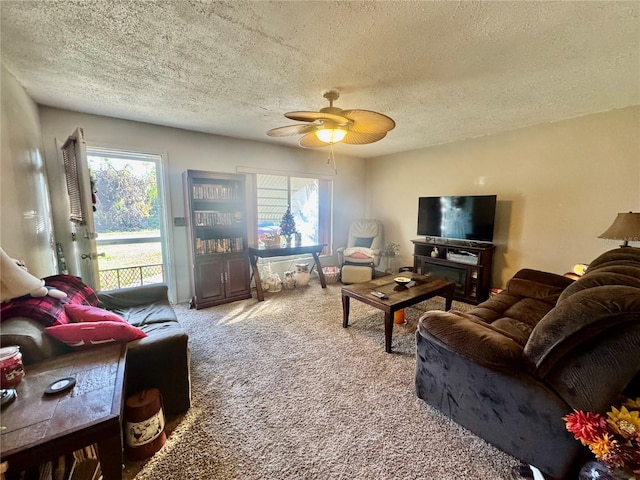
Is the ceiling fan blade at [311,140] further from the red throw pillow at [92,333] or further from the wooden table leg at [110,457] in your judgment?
the wooden table leg at [110,457]

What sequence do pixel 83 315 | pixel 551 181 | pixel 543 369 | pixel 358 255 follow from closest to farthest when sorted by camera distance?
pixel 543 369 → pixel 83 315 → pixel 551 181 → pixel 358 255

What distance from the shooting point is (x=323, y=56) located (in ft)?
5.90

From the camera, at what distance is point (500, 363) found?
1304 mm

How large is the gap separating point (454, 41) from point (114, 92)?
9.23 feet

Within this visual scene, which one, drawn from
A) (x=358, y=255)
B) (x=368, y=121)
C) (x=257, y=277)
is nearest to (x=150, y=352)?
(x=368, y=121)

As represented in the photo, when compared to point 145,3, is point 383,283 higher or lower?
lower

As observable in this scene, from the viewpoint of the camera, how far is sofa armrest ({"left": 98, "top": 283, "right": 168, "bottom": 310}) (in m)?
2.38

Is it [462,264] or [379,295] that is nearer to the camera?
[379,295]

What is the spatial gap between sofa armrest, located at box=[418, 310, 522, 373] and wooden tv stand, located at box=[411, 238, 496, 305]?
224cm

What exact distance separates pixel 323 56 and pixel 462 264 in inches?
125

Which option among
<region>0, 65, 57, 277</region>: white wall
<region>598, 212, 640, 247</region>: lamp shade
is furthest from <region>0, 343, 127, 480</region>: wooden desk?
<region>598, 212, 640, 247</region>: lamp shade

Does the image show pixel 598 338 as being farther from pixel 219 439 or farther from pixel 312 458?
pixel 219 439

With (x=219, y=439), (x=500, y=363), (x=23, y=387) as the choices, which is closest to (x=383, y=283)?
(x=500, y=363)

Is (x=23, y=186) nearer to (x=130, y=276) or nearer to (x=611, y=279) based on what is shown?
(x=130, y=276)
